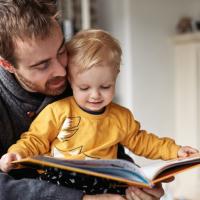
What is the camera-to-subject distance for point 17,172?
3.79ft

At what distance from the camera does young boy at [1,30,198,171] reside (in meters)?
1.14

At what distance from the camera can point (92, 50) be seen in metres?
1.14

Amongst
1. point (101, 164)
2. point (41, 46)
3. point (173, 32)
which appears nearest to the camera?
point (101, 164)

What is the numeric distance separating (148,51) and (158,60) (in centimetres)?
13

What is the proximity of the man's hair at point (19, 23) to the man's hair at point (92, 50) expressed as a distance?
12 centimetres

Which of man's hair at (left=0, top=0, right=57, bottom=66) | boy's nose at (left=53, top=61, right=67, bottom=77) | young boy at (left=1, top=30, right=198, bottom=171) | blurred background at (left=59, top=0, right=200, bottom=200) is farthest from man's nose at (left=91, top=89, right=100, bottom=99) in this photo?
blurred background at (left=59, top=0, right=200, bottom=200)

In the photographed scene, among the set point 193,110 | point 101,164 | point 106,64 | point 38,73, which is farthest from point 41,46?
point 193,110

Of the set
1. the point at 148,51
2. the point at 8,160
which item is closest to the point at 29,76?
the point at 8,160

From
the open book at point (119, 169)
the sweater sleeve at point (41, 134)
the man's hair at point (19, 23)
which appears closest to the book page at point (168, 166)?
the open book at point (119, 169)

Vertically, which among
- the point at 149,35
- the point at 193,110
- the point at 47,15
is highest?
the point at 47,15

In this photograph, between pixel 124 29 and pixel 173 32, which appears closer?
pixel 124 29

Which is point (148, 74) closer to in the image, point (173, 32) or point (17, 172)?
point (173, 32)

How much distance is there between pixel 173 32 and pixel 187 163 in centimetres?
252

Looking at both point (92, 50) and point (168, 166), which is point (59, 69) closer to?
point (92, 50)
